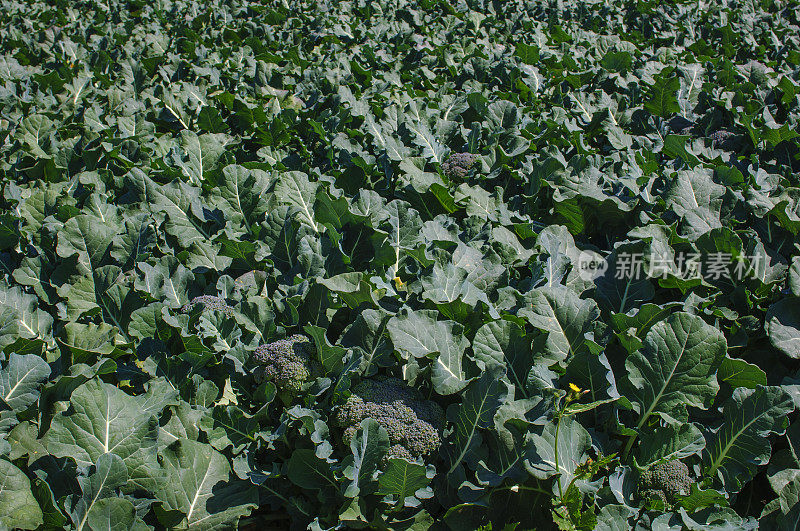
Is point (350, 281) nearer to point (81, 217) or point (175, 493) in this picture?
point (175, 493)

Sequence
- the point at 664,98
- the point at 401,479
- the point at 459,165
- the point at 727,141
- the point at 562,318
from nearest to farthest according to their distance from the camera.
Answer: the point at 401,479 < the point at 562,318 < the point at 459,165 < the point at 727,141 < the point at 664,98

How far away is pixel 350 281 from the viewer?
2707mm

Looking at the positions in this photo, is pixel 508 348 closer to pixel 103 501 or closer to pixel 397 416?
pixel 397 416

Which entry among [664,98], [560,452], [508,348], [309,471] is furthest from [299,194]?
[664,98]

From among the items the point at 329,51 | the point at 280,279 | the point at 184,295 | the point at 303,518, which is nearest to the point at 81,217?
the point at 184,295

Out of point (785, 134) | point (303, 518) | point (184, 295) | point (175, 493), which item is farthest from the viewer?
point (785, 134)

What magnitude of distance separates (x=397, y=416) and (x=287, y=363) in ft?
1.65

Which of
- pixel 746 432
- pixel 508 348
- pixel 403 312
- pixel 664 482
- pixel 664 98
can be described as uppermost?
pixel 664 98

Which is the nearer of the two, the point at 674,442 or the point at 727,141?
the point at 674,442

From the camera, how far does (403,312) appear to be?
8.07ft

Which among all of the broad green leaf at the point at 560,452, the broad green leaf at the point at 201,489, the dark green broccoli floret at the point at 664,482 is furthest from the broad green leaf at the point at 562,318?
the broad green leaf at the point at 201,489

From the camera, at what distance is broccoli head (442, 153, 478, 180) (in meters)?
3.93

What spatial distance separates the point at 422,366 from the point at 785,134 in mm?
3108

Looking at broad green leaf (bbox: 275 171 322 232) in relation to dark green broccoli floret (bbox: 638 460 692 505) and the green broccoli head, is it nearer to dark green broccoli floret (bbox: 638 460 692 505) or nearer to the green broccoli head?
the green broccoli head
